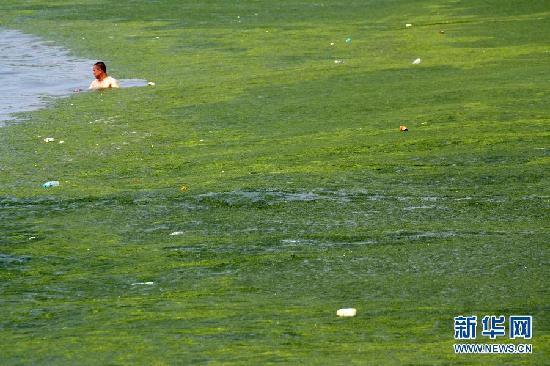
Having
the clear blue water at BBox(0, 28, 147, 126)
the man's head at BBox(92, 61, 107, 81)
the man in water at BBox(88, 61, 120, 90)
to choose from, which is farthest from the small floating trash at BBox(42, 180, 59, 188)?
the man in water at BBox(88, 61, 120, 90)

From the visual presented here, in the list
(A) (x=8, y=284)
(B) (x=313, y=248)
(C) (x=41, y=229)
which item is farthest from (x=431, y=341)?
(C) (x=41, y=229)

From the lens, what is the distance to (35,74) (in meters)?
16.8

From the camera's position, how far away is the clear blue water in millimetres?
14344

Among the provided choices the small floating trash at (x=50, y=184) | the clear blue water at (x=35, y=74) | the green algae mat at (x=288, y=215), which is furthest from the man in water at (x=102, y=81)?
the small floating trash at (x=50, y=184)

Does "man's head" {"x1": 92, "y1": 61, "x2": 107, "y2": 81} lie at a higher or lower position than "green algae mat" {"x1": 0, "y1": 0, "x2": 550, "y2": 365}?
higher

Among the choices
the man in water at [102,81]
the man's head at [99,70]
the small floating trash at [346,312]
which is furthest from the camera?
the man in water at [102,81]

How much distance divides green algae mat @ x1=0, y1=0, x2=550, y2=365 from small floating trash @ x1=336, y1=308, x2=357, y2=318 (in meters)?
0.04

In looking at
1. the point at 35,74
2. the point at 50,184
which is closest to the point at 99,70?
the point at 35,74

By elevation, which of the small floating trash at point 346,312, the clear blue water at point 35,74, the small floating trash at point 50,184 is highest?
the clear blue water at point 35,74

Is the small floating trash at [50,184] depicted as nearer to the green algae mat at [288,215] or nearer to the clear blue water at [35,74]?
the green algae mat at [288,215]

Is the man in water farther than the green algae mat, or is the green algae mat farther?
the man in water

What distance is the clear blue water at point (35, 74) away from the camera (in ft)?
47.1

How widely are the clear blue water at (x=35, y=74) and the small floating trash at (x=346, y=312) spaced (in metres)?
7.61

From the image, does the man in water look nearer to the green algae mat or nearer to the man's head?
the man's head
